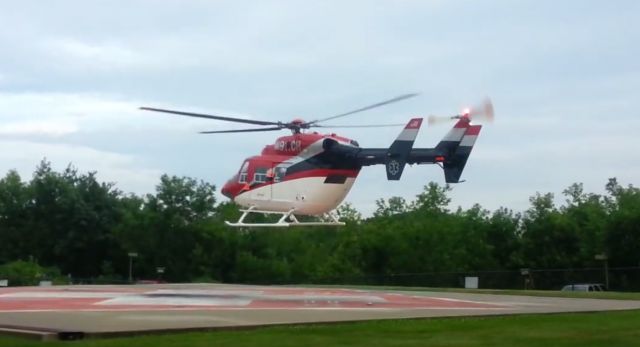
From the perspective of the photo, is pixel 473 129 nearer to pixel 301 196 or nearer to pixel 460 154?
pixel 460 154

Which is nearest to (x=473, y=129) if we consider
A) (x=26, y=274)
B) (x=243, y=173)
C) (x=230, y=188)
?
(x=243, y=173)

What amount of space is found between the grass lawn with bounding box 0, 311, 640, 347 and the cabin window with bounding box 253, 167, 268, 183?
24234 mm

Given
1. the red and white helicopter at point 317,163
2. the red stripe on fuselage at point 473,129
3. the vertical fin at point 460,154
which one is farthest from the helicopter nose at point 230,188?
the red stripe on fuselage at point 473,129

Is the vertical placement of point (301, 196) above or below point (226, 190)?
below

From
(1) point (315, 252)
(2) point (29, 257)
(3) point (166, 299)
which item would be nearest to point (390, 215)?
(1) point (315, 252)

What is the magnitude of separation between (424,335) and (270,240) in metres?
59.0

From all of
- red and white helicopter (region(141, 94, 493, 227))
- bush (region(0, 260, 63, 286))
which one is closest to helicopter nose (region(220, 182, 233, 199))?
red and white helicopter (region(141, 94, 493, 227))

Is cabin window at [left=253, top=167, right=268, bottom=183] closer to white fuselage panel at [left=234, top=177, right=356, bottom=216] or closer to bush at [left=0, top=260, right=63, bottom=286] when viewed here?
white fuselage panel at [left=234, top=177, right=356, bottom=216]

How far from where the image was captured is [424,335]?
15664 mm

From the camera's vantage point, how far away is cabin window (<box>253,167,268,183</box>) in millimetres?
42344

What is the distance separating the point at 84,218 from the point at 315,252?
19981 mm

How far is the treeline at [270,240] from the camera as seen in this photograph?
7019 centimetres

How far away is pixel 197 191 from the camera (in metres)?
78.0

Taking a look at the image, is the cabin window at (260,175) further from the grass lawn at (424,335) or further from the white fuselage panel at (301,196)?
the grass lawn at (424,335)
